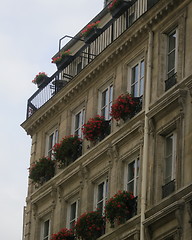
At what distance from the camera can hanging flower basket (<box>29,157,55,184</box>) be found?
43000mm

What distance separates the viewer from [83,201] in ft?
130

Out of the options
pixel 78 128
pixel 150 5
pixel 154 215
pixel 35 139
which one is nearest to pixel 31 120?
pixel 35 139

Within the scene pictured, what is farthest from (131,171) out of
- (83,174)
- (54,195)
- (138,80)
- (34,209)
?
(34,209)

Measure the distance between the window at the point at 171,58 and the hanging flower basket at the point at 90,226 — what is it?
5.45 metres

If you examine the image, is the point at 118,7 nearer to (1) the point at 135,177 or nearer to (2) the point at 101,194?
(2) the point at 101,194

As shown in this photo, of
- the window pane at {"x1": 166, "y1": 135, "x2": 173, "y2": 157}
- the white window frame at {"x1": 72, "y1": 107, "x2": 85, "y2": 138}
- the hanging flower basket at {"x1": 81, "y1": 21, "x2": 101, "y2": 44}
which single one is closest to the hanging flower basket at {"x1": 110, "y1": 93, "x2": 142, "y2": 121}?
the window pane at {"x1": 166, "y1": 135, "x2": 173, "y2": 157}

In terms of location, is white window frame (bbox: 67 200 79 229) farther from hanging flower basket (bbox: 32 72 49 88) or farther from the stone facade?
hanging flower basket (bbox: 32 72 49 88)

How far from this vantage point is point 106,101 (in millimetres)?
40531

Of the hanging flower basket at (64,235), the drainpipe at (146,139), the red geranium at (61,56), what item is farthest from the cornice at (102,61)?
the hanging flower basket at (64,235)

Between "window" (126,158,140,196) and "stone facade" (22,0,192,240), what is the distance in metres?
0.04

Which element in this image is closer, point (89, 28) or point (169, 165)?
point (169, 165)

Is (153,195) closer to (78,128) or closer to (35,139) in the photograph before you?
(78,128)

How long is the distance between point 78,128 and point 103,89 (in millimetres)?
2354

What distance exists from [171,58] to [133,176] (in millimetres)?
4340
